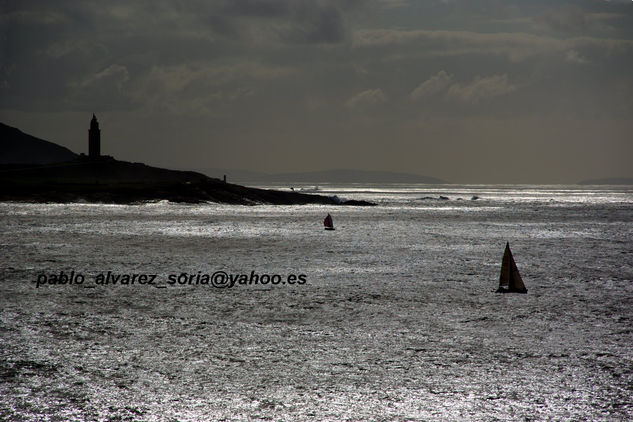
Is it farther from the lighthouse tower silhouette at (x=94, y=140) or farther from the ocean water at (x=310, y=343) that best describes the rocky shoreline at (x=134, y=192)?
the ocean water at (x=310, y=343)

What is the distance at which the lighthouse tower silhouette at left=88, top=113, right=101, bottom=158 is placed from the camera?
168m

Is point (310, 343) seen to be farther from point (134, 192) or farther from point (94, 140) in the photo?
point (94, 140)

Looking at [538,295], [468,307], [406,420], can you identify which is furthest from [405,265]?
[406,420]

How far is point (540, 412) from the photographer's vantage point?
6.72 meters

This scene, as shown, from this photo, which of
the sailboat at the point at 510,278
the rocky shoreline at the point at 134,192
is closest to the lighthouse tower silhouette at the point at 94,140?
the rocky shoreline at the point at 134,192

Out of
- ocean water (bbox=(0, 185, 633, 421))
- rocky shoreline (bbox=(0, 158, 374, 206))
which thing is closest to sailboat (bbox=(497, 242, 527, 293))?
ocean water (bbox=(0, 185, 633, 421))

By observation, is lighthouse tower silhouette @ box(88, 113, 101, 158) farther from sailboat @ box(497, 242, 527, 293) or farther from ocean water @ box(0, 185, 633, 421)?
sailboat @ box(497, 242, 527, 293)

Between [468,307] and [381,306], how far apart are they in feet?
6.31

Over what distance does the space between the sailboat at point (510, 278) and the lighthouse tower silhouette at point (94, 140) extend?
544ft

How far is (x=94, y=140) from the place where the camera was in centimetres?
17162

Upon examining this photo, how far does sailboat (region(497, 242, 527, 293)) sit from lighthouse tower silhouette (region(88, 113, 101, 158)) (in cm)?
16571

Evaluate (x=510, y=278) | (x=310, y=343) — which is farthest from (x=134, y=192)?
(x=310, y=343)

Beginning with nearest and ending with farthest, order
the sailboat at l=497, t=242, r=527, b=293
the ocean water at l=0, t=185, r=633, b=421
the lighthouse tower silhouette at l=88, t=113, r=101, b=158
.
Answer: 1. the ocean water at l=0, t=185, r=633, b=421
2. the sailboat at l=497, t=242, r=527, b=293
3. the lighthouse tower silhouette at l=88, t=113, r=101, b=158

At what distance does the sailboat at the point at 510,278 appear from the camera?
15617 mm
